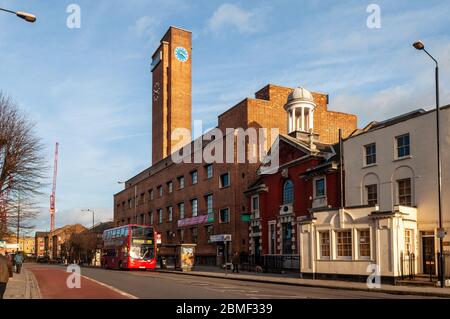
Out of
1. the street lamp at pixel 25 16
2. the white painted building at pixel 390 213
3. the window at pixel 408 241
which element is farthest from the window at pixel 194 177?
the street lamp at pixel 25 16

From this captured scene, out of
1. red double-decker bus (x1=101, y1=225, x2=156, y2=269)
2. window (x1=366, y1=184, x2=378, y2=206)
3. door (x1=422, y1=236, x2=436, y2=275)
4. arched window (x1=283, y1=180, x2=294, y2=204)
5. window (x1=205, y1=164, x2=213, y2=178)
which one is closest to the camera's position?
door (x1=422, y1=236, x2=436, y2=275)

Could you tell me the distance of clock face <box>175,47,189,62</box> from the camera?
278ft

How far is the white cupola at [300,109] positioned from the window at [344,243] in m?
15.6

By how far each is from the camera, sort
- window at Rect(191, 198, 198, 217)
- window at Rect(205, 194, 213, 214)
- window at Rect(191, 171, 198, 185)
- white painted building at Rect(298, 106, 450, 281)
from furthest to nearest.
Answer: window at Rect(191, 171, 198, 185) < window at Rect(191, 198, 198, 217) < window at Rect(205, 194, 213, 214) < white painted building at Rect(298, 106, 450, 281)

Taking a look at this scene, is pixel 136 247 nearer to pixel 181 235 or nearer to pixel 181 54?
pixel 181 235

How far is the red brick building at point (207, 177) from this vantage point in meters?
46.8

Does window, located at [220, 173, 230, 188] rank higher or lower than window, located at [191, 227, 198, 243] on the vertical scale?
higher

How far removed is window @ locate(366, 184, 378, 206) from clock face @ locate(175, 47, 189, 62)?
58.7m

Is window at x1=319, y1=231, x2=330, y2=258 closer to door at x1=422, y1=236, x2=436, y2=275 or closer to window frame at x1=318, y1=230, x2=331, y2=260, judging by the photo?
window frame at x1=318, y1=230, x2=331, y2=260

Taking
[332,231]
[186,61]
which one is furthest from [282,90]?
[186,61]

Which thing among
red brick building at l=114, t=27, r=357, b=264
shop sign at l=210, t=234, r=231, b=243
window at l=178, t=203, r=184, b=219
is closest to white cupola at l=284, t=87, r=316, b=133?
red brick building at l=114, t=27, r=357, b=264

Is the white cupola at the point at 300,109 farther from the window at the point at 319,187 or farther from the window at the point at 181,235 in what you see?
the window at the point at 181,235

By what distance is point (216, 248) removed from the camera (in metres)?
50.2
